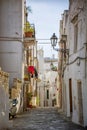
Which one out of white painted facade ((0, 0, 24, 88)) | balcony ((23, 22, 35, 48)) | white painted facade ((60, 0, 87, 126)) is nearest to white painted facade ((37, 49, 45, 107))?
balcony ((23, 22, 35, 48))

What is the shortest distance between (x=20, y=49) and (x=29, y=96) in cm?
854

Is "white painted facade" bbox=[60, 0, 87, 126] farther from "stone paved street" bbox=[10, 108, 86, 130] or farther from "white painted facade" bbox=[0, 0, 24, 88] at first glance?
"white painted facade" bbox=[0, 0, 24, 88]

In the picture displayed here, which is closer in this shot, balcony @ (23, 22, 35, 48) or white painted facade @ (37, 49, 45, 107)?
balcony @ (23, 22, 35, 48)

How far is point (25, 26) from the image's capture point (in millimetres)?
30656

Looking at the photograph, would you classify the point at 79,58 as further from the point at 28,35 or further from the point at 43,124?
the point at 28,35

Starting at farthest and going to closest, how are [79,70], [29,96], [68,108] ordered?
1. [29,96]
2. [68,108]
3. [79,70]

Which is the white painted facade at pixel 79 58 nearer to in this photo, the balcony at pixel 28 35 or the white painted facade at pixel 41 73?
the balcony at pixel 28 35

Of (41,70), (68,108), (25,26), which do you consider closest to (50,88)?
(41,70)

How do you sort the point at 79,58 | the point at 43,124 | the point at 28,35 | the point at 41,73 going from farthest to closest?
the point at 41,73 < the point at 28,35 < the point at 43,124 < the point at 79,58

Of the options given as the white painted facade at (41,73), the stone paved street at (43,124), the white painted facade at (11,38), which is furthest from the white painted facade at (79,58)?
the white painted facade at (41,73)

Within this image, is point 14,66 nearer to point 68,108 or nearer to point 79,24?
point 68,108

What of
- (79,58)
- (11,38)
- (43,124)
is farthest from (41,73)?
(79,58)

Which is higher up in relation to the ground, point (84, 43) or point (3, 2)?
point (3, 2)

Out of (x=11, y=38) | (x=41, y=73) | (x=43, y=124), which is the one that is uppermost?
(x=11, y=38)
